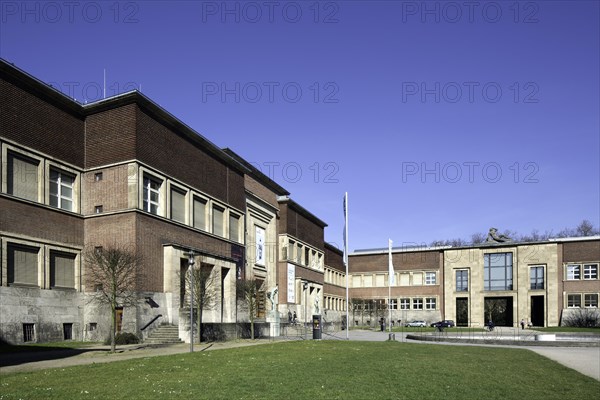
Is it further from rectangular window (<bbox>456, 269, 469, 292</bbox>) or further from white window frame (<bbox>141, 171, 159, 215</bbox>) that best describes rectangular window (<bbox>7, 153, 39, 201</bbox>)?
rectangular window (<bbox>456, 269, 469, 292</bbox>)

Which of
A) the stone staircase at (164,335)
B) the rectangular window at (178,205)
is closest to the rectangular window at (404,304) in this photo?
the rectangular window at (178,205)

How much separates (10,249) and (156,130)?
1299 cm

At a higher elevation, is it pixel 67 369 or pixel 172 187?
pixel 172 187

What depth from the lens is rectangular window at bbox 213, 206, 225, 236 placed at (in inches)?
1893

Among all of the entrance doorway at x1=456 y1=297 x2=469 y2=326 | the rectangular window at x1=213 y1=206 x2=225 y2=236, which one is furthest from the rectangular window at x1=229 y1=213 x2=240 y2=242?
the entrance doorway at x1=456 y1=297 x2=469 y2=326

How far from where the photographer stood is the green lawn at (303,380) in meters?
13.1

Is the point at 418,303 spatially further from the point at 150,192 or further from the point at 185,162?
the point at 150,192

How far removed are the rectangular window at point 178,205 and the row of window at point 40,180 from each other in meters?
7.09

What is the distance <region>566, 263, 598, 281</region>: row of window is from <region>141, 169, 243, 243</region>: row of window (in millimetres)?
52197

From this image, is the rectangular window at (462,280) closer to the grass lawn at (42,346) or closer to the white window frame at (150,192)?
the white window frame at (150,192)

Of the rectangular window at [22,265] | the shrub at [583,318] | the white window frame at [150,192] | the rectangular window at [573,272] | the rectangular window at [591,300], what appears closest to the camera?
the rectangular window at [22,265]

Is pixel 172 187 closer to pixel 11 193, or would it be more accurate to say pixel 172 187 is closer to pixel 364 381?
pixel 11 193

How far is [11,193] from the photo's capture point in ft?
103

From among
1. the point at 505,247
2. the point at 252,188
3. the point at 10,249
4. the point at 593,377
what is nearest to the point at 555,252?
the point at 505,247
